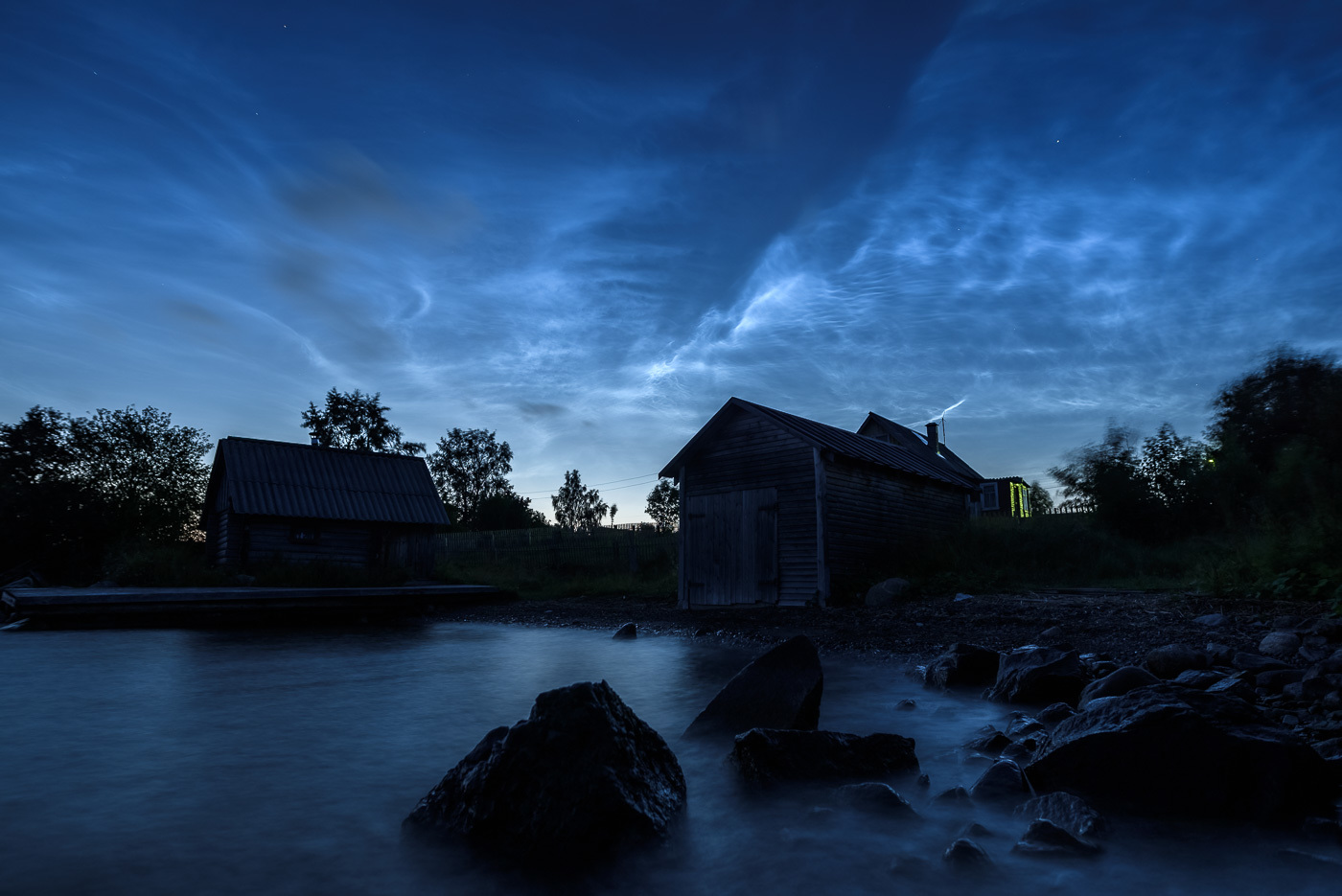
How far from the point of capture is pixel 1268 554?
10773 millimetres

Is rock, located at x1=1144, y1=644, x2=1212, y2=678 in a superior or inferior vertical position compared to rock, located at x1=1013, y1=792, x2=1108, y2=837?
superior

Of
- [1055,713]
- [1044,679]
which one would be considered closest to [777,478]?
[1044,679]

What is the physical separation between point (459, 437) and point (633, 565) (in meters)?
39.2

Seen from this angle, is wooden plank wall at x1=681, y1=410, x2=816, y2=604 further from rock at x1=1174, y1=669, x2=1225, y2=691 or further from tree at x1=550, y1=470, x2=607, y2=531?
tree at x1=550, y1=470, x2=607, y2=531

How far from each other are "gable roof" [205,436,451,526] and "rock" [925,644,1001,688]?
66.6 ft

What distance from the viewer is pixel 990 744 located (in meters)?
4.87

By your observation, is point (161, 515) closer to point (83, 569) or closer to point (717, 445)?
point (83, 569)

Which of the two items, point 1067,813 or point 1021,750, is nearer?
point 1067,813

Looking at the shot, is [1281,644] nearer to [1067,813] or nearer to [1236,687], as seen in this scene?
[1236,687]

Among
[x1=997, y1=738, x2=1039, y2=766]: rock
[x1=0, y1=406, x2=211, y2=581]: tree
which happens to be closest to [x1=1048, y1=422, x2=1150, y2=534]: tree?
[x1=997, y1=738, x2=1039, y2=766]: rock

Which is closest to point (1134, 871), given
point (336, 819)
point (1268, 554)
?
point (336, 819)

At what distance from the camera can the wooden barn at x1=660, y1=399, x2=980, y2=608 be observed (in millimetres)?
15359

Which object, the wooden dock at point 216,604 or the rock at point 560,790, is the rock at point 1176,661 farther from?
the wooden dock at point 216,604

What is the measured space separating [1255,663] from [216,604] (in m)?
18.2
